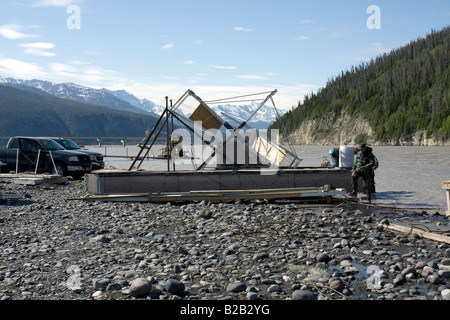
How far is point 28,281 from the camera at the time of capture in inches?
254

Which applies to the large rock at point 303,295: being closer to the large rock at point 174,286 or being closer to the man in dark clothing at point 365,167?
the large rock at point 174,286

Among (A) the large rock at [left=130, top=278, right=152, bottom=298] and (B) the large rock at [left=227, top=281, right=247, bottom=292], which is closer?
(A) the large rock at [left=130, top=278, right=152, bottom=298]

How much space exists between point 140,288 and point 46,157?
17160 mm

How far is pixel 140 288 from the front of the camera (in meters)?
5.93

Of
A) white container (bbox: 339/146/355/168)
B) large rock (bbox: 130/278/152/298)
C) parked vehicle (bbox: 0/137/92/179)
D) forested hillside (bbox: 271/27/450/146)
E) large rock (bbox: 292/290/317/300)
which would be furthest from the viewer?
forested hillside (bbox: 271/27/450/146)

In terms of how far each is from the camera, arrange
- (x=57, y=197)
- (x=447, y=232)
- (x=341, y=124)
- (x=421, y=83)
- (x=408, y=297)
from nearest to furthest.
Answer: (x=408, y=297), (x=447, y=232), (x=57, y=197), (x=421, y=83), (x=341, y=124)

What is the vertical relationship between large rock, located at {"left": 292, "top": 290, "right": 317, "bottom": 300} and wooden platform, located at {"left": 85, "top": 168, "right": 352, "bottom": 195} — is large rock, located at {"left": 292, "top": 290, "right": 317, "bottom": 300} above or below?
below

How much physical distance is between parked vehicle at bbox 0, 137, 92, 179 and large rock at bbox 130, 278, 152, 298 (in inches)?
640

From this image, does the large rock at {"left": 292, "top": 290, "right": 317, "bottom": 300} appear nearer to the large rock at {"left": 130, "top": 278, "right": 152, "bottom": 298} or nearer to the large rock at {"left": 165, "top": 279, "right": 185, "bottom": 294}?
the large rock at {"left": 165, "top": 279, "right": 185, "bottom": 294}

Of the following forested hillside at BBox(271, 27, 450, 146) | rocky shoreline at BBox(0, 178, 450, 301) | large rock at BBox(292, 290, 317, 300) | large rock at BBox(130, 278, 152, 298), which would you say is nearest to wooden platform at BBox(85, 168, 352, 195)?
rocky shoreline at BBox(0, 178, 450, 301)

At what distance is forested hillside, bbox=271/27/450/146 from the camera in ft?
446
